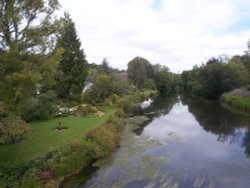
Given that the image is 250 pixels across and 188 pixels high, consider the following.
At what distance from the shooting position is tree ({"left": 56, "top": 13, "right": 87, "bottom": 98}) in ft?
146

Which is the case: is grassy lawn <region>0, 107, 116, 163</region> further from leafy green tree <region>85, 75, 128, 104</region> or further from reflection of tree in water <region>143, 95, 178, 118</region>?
reflection of tree in water <region>143, 95, 178, 118</region>

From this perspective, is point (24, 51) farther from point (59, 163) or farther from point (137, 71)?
point (137, 71)

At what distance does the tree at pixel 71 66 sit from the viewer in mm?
44438

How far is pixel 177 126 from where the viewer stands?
35.4 m

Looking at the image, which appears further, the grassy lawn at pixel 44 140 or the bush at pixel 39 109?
the bush at pixel 39 109

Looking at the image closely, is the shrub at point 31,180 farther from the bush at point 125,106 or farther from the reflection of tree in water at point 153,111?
the bush at point 125,106

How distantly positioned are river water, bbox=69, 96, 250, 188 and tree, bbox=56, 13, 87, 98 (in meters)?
15.6

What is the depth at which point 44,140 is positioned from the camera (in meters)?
21.2

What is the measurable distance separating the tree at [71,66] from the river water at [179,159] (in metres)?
15.6

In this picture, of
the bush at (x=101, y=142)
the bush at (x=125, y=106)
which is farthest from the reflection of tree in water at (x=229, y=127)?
the bush at (x=101, y=142)

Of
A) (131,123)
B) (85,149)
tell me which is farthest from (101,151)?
(131,123)

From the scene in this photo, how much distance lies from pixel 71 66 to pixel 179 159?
28539mm

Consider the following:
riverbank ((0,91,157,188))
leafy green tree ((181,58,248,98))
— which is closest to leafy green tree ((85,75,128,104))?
riverbank ((0,91,157,188))

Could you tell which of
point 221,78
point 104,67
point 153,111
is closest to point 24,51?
point 153,111
